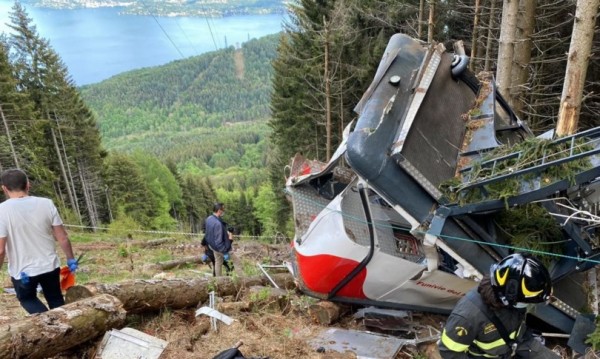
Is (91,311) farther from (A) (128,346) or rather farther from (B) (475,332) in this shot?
(B) (475,332)

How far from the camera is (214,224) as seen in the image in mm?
7258

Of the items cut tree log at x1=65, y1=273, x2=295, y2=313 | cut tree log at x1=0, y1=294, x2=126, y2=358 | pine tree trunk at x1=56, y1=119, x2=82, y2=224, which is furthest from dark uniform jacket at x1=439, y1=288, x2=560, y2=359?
pine tree trunk at x1=56, y1=119, x2=82, y2=224

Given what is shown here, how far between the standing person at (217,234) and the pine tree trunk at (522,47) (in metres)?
5.61

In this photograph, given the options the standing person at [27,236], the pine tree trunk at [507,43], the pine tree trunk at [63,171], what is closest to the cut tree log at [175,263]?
the standing person at [27,236]

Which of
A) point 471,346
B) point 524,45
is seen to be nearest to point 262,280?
point 471,346

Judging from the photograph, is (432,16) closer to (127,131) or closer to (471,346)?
(471,346)

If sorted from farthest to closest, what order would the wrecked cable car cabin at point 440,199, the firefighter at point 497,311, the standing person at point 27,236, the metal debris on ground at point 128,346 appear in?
1. the standing person at point 27,236
2. the metal debris on ground at point 128,346
3. the wrecked cable car cabin at point 440,199
4. the firefighter at point 497,311

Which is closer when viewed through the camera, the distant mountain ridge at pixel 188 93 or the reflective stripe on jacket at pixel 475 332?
the reflective stripe on jacket at pixel 475 332

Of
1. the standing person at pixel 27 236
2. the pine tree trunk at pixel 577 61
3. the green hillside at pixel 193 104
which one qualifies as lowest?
the green hillside at pixel 193 104

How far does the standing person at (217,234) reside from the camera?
7.23 meters

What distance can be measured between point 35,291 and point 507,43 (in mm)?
7618

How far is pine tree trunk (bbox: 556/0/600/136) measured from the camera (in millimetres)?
5602

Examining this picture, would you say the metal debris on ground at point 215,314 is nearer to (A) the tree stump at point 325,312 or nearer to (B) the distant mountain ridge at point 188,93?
(A) the tree stump at point 325,312

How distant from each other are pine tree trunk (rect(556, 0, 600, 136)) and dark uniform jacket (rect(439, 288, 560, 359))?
3932mm
